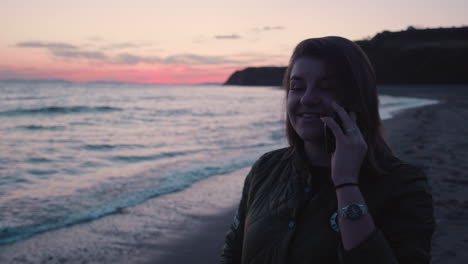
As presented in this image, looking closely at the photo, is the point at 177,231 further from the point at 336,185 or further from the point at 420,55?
the point at 420,55

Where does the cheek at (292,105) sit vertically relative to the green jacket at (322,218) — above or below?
above

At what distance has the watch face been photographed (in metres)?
1.37

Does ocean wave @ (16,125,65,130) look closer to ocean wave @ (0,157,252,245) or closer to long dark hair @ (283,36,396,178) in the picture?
ocean wave @ (0,157,252,245)

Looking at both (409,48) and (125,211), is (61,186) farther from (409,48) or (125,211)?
(409,48)

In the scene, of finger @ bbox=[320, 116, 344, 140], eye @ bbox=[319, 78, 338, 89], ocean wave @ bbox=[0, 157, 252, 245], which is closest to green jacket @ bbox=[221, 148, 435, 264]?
finger @ bbox=[320, 116, 344, 140]

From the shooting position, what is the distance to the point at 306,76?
168cm

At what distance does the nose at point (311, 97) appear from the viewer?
1661mm

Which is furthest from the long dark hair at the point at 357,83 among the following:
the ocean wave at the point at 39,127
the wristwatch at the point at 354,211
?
the ocean wave at the point at 39,127

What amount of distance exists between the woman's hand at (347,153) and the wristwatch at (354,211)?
0.09 meters

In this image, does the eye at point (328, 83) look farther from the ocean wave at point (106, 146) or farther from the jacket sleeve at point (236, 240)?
the ocean wave at point (106, 146)

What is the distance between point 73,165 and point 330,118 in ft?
30.3

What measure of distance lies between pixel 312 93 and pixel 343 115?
0.22 metres

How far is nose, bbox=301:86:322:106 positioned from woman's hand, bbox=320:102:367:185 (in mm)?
200

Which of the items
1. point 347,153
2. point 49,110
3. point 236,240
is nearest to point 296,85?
point 347,153
